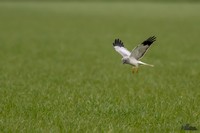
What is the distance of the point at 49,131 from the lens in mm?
9320

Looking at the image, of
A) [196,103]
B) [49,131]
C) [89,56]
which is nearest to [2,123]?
[49,131]

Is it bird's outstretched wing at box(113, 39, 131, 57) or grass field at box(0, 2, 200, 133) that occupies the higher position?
bird's outstretched wing at box(113, 39, 131, 57)

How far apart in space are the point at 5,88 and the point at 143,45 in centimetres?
627

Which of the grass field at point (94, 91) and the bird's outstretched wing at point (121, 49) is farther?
the bird's outstretched wing at point (121, 49)

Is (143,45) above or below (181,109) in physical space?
above

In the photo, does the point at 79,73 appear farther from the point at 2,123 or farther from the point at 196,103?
the point at 2,123

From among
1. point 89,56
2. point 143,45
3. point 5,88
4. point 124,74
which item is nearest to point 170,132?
point 143,45

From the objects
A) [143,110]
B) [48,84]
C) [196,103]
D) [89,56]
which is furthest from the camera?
[89,56]

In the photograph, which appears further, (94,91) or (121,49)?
(94,91)

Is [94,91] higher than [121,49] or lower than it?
lower

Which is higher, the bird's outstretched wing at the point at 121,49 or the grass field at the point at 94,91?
the bird's outstretched wing at the point at 121,49

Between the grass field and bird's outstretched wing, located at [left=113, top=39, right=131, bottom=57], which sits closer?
the grass field

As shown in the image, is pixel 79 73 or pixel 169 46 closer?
pixel 79 73

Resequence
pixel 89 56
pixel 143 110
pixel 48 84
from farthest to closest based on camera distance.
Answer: pixel 89 56, pixel 48 84, pixel 143 110
